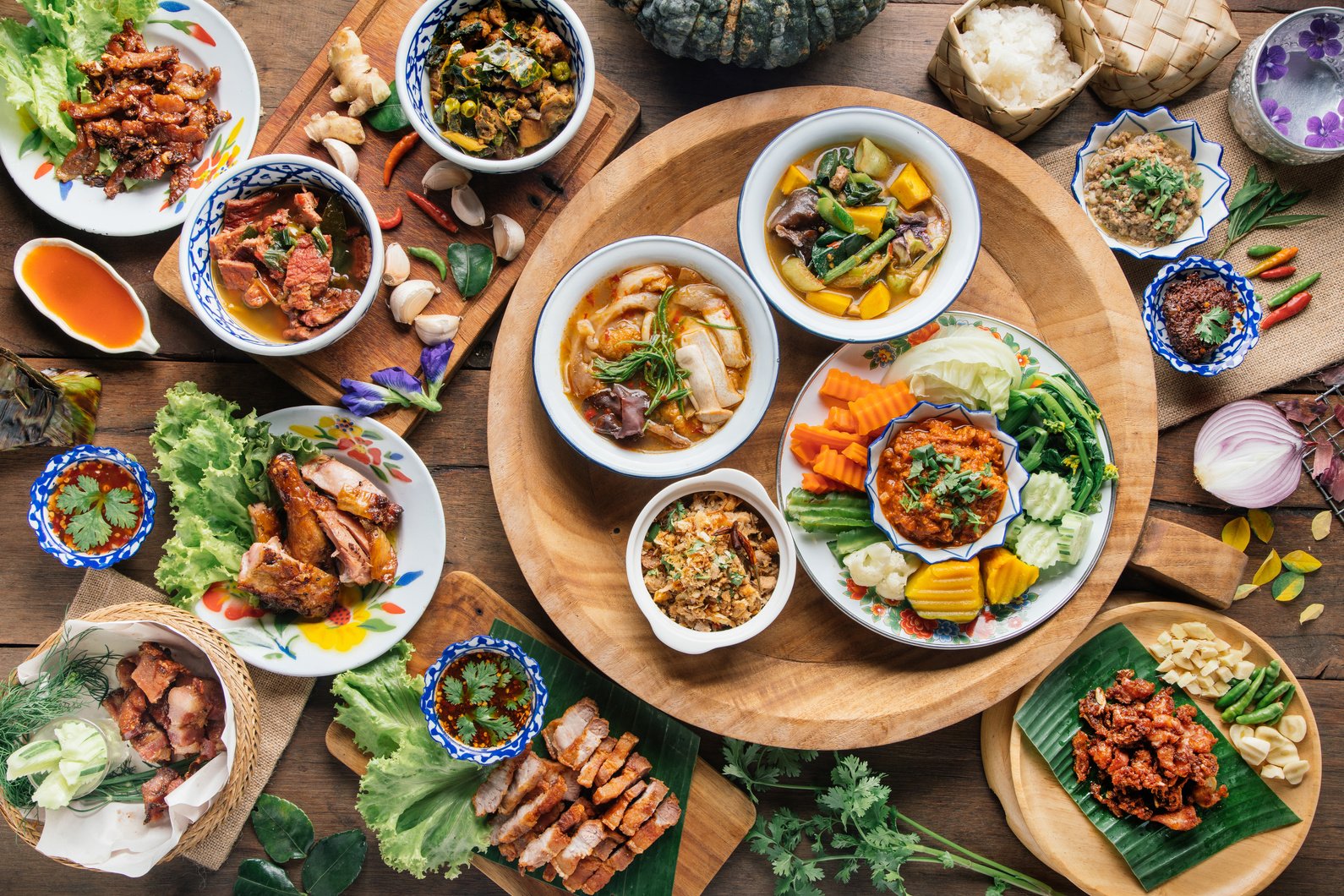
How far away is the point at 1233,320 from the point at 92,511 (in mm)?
4764

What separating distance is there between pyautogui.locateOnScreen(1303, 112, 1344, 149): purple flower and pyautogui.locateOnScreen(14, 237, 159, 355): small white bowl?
16.3 ft

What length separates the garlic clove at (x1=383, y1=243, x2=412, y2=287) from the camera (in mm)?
3443

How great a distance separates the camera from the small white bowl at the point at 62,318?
3516 millimetres

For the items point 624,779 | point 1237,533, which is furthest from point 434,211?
point 1237,533

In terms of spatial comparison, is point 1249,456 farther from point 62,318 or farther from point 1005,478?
point 62,318

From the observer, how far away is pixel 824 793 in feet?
11.9

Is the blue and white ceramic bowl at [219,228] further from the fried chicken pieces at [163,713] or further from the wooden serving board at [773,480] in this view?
the fried chicken pieces at [163,713]

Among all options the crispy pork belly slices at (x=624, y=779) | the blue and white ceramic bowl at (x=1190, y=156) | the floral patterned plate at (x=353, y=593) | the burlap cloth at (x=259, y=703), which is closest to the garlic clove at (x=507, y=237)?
the floral patterned plate at (x=353, y=593)

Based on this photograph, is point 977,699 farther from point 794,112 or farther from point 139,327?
point 139,327

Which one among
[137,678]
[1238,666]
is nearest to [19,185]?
[137,678]

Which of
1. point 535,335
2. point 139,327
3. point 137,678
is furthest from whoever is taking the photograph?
point 139,327

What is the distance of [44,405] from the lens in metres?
3.50

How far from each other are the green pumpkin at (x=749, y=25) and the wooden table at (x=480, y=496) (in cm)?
33

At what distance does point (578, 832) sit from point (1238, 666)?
276 centimetres
